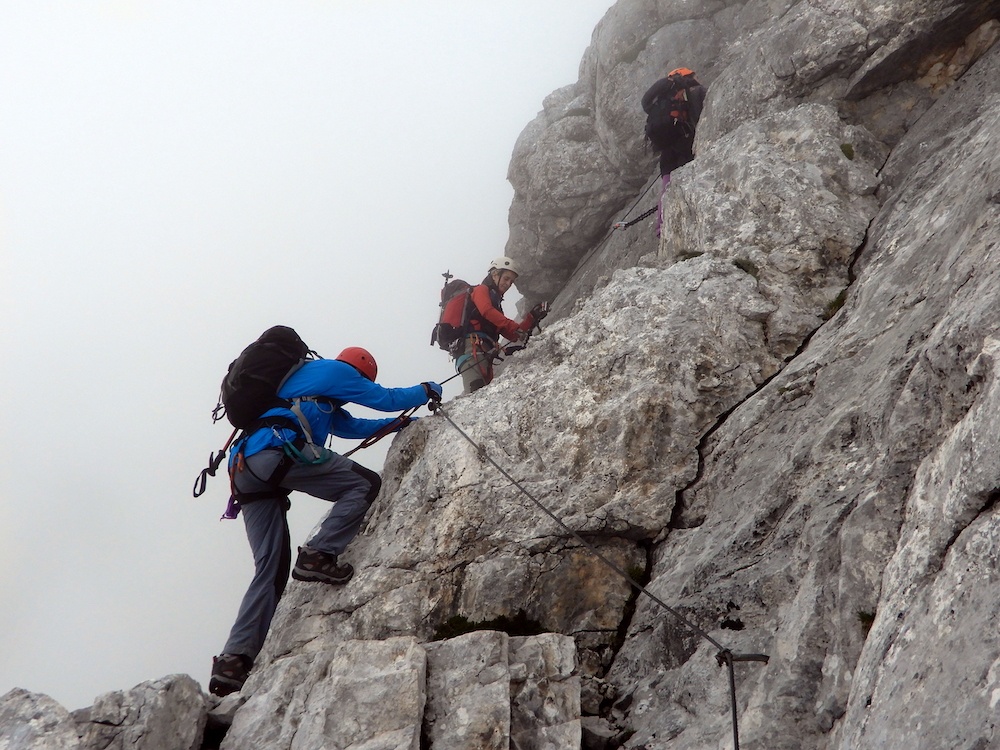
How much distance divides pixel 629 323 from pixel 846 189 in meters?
3.83

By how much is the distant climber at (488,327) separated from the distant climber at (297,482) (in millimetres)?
4085

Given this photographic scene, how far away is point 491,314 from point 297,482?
5.68 metres

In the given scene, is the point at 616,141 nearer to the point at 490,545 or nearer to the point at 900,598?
the point at 490,545

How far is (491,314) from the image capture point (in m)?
14.4

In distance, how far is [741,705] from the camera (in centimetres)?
574

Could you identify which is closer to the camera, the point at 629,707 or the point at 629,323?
the point at 629,707

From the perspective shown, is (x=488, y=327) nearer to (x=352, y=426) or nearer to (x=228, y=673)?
(x=352, y=426)

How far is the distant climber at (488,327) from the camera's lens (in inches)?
565

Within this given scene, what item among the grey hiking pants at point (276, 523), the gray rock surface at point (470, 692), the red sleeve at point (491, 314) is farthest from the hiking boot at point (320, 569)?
the red sleeve at point (491, 314)

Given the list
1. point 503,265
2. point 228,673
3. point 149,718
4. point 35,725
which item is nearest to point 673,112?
point 503,265

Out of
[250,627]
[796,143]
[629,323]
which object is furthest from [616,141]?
[250,627]

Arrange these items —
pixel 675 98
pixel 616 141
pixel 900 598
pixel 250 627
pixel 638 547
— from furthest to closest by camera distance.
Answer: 1. pixel 616 141
2. pixel 675 98
3. pixel 250 627
4. pixel 638 547
5. pixel 900 598

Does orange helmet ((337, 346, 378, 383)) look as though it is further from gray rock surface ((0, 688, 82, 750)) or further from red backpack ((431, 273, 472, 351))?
gray rock surface ((0, 688, 82, 750))

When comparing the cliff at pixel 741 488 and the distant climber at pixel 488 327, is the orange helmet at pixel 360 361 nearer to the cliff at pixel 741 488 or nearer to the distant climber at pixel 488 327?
the cliff at pixel 741 488
